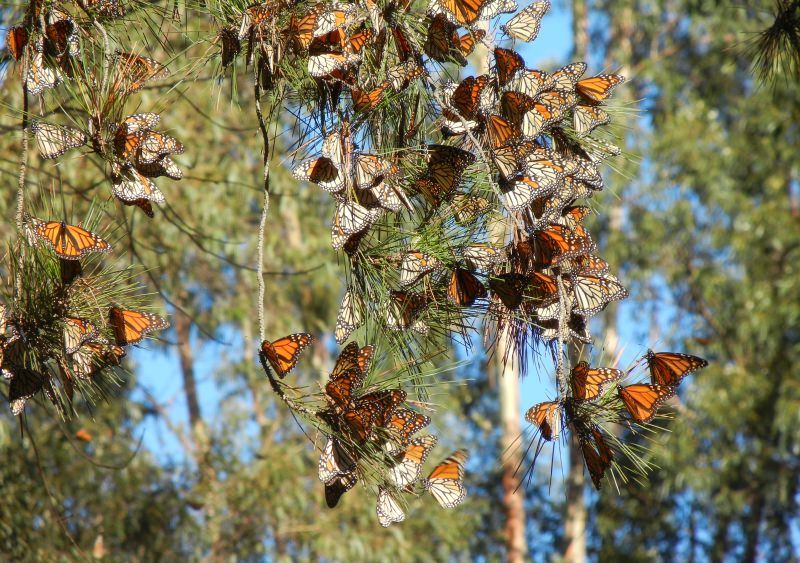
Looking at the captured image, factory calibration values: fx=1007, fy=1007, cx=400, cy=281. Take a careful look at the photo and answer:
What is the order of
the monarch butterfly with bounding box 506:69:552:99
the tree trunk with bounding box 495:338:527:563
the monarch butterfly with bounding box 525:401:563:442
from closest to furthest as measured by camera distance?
the monarch butterfly with bounding box 525:401:563:442 < the monarch butterfly with bounding box 506:69:552:99 < the tree trunk with bounding box 495:338:527:563

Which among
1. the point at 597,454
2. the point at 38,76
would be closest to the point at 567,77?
the point at 597,454

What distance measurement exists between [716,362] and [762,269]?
0.86 meters

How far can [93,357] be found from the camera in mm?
1702

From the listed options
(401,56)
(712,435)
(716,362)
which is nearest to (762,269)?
(716,362)

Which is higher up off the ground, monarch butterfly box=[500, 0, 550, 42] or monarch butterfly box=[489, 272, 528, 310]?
monarch butterfly box=[500, 0, 550, 42]

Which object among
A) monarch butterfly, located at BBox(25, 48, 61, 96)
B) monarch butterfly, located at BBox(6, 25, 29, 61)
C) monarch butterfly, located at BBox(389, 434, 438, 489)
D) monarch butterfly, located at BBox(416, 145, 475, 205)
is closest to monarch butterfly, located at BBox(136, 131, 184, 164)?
monarch butterfly, located at BBox(25, 48, 61, 96)

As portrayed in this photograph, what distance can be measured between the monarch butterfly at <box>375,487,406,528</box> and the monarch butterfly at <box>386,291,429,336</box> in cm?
28

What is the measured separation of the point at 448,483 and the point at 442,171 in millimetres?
522

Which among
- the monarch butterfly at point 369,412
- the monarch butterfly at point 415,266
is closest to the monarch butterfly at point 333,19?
the monarch butterfly at point 415,266

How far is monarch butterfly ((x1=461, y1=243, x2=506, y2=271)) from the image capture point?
5.28 ft

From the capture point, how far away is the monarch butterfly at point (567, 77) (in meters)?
1.80

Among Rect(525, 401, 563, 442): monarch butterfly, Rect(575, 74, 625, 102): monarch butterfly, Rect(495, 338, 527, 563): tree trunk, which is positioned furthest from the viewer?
Rect(495, 338, 527, 563): tree trunk

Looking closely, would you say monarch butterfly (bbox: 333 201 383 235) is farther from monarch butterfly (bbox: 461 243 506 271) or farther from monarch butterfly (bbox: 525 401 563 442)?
monarch butterfly (bbox: 525 401 563 442)

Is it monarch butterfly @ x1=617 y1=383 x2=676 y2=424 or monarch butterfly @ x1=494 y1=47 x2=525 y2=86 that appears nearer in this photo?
monarch butterfly @ x1=617 y1=383 x2=676 y2=424
